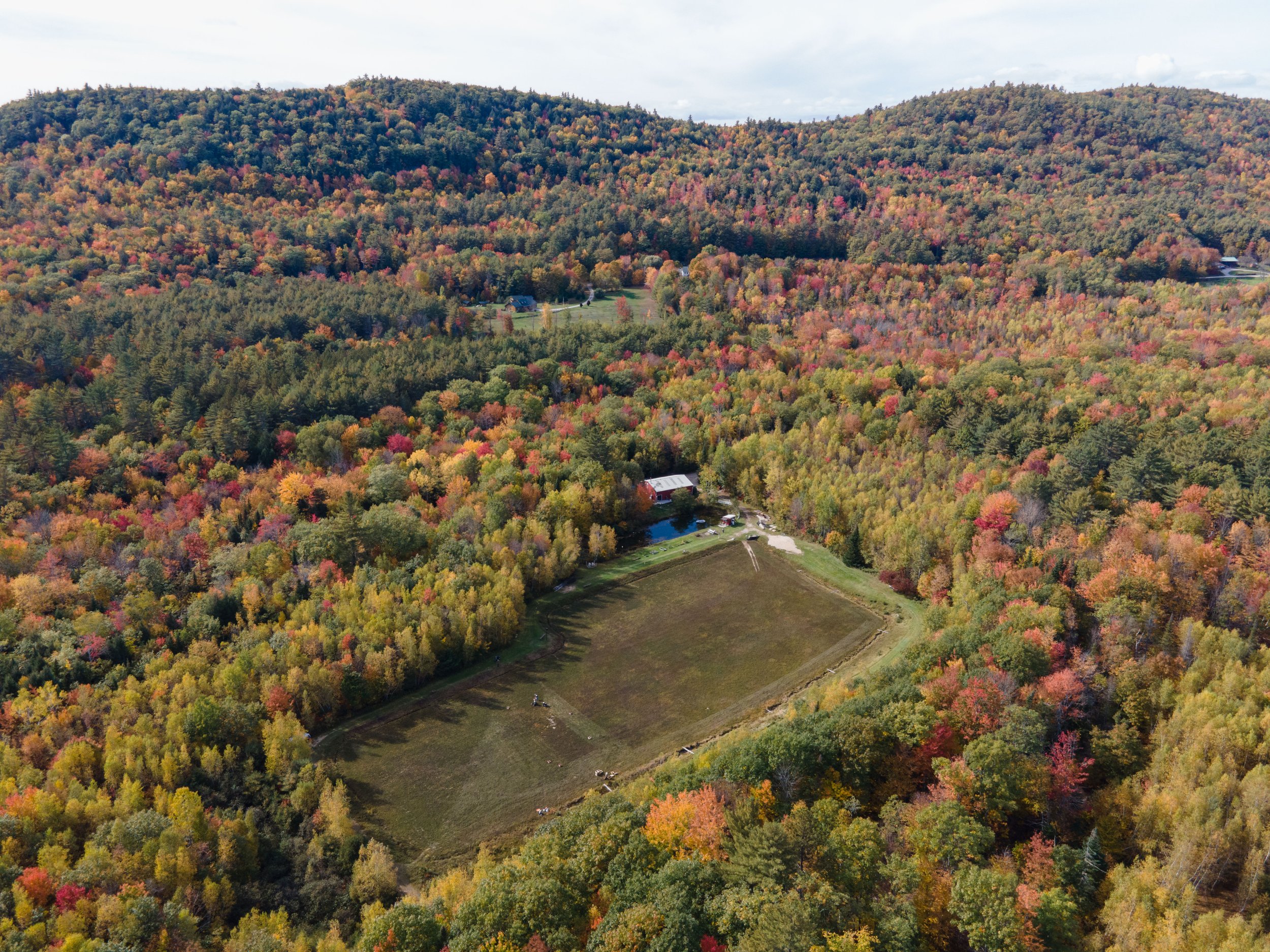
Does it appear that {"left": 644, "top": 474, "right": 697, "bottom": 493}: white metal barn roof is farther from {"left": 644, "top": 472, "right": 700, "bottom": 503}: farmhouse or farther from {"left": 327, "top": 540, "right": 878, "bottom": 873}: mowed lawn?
{"left": 327, "top": 540, "right": 878, "bottom": 873}: mowed lawn

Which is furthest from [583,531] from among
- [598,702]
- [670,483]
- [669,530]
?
[598,702]

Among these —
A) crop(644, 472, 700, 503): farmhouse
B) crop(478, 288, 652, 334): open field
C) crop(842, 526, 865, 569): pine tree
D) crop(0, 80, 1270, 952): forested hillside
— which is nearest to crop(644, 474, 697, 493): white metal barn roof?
crop(644, 472, 700, 503): farmhouse

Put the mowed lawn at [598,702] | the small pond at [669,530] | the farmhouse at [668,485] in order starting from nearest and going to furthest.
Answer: the mowed lawn at [598,702], the small pond at [669,530], the farmhouse at [668,485]

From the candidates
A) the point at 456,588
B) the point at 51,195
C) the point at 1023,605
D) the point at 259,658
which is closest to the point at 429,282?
the point at 51,195

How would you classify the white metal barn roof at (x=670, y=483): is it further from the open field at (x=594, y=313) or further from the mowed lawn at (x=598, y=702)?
the open field at (x=594, y=313)

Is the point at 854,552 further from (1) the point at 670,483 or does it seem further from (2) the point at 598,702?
(2) the point at 598,702

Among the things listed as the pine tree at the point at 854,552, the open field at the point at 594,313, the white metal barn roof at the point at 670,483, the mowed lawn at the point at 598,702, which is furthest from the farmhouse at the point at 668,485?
the open field at the point at 594,313

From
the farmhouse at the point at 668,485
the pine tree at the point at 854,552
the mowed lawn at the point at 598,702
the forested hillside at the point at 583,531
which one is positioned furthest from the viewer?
the farmhouse at the point at 668,485
